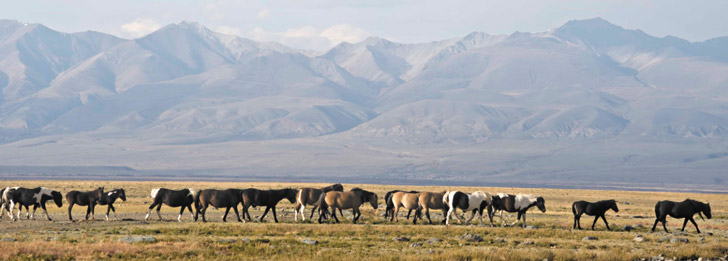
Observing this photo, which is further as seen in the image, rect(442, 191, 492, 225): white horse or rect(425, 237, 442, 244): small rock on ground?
rect(442, 191, 492, 225): white horse

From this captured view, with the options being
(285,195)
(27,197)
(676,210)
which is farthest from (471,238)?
(27,197)

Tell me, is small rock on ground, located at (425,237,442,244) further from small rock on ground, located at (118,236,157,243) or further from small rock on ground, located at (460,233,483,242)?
small rock on ground, located at (118,236,157,243)

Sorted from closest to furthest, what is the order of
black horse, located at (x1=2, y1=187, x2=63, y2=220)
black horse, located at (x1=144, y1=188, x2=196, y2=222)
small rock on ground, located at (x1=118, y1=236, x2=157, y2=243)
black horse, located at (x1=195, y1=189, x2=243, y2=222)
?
small rock on ground, located at (x1=118, y1=236, x2=157, y2=243), black horse, located at (x1=195, y1=189, x2=243, y2=222), black horse, located at (x1=144, y1=188, x2=196, y2=222), black horse, located at (x1=2, y1=187, x2=63, y2=220)

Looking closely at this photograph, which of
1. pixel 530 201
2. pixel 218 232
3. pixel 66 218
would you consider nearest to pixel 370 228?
pixel 218 232

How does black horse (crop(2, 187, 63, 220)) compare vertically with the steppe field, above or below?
above

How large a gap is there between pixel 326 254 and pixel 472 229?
892cm

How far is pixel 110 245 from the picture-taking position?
25.7 metres

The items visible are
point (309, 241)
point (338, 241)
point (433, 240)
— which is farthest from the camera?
point (433, 240)

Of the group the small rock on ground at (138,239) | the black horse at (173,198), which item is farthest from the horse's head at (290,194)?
the small rock on ground at (138,239)

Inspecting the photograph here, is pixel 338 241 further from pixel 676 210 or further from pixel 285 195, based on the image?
pixel 676 210

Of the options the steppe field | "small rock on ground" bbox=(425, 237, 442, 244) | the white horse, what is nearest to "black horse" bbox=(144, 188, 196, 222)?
the steppe field

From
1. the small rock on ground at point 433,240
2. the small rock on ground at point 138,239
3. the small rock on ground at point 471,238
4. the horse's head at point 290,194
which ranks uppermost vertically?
the horse's head at point 290,194

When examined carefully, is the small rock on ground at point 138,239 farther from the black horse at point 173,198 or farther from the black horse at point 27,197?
the black horse at point 27,197

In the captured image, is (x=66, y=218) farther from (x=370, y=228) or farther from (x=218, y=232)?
(x=370, y=228)
